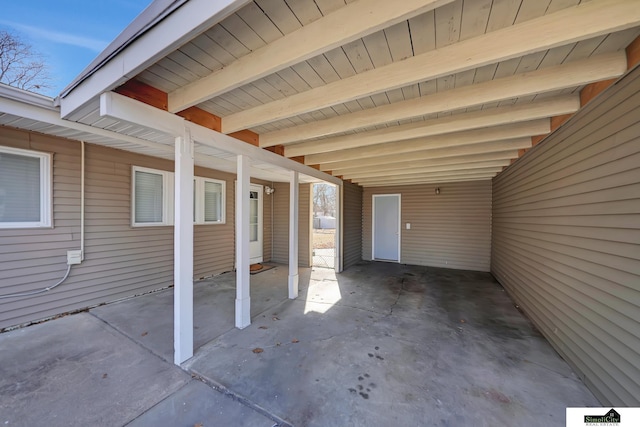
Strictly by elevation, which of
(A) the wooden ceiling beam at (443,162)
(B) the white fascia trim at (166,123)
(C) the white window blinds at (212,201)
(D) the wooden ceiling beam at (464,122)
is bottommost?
(C) the white window blinds at (212,201)

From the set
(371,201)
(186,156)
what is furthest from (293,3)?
(371,201)

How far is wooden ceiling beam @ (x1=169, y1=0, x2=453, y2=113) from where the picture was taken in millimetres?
1232

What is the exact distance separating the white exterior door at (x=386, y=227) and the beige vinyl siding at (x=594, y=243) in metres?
3.99

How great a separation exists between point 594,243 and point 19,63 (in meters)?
9.30

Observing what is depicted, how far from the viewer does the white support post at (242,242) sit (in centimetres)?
301

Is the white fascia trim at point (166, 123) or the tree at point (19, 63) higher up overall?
the tree at point (19, 63)

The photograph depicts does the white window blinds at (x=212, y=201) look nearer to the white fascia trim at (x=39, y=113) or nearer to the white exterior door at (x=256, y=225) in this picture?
the white exterior door at (x=256, y=225)

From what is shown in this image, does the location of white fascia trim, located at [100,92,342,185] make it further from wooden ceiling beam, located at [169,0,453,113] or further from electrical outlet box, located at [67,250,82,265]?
electrical outlet box, located at [67,250,82,265]

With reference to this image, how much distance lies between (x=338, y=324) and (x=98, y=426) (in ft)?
7.78

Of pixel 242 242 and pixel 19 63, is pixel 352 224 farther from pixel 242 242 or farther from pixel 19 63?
pixel 19 63

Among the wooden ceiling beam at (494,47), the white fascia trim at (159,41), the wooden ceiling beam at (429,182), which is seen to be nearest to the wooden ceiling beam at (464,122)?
the wooden ceiling beam at (494,47)

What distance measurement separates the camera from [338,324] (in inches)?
126

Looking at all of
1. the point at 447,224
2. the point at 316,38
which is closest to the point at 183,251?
the point at 316,38

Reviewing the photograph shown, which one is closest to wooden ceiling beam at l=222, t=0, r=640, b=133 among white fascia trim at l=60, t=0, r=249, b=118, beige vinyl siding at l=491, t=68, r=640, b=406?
beige vinyl siding at l=491, t=68, r=640, b=406
